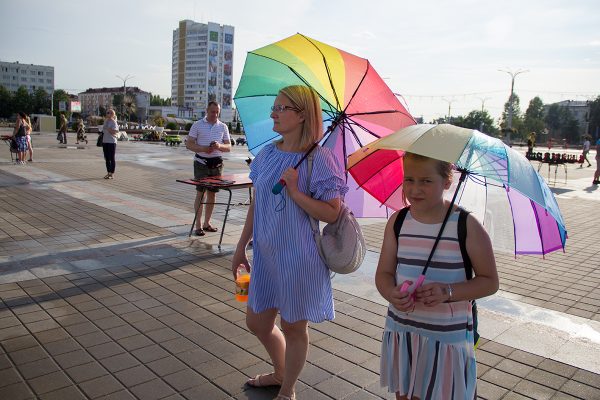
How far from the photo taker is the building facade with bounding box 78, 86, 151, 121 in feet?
496

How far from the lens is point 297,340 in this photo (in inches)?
105

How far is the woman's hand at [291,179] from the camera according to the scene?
2475 millimetres

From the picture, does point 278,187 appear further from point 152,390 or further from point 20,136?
point 20,136

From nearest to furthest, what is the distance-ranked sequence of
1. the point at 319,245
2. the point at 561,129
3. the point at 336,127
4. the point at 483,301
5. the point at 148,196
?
the point at 319,245 < the point at 336,127 < the point at 483,301 < the point at 148,196 < the point at 561,129

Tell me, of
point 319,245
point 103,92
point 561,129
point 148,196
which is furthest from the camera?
point 103,92

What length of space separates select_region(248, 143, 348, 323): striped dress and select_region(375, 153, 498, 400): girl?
0.45 metres

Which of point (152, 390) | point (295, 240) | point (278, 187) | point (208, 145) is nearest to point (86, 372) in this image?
point (152, 390)

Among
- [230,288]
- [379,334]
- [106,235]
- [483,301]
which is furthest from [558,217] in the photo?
[106,235]

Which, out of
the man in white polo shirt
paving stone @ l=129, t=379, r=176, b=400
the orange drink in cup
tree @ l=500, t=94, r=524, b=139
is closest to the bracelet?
the orange drink in cup

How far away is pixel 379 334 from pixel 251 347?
1076mm

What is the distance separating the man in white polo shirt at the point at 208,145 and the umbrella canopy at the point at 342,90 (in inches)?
149

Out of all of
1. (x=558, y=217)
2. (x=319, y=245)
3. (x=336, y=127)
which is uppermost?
(x=336, y=127)

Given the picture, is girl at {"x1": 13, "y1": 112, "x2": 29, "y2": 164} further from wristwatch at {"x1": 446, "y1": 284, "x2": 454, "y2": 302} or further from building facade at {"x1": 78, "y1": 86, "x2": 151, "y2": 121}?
building facade at {"x1": 78, "y1": 86, "x2": 151, "y2": 121}

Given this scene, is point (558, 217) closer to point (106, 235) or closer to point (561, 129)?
point (106, 235)
